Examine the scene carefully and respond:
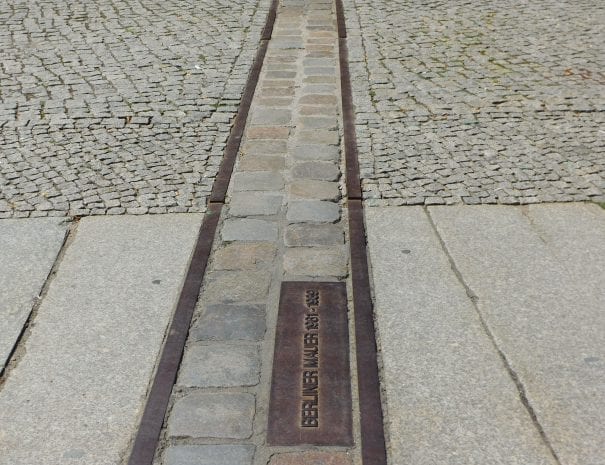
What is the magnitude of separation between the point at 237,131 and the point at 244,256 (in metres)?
1.91

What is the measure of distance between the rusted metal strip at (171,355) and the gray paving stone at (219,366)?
6 cm

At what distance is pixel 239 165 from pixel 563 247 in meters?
2.32

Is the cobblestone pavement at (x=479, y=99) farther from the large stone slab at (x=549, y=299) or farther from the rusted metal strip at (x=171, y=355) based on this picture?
the rusted metal strip at (x=171, y=355)

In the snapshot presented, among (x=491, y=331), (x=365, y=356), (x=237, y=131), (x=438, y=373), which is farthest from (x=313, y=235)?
(x=237, y=131)

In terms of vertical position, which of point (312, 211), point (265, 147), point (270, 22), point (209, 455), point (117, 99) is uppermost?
point (209, 455)

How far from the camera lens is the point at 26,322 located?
3969mm

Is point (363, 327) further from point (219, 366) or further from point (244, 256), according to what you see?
point (244, 256)

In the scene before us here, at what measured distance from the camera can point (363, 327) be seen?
390cm

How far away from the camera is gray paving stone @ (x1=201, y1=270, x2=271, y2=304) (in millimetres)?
4180

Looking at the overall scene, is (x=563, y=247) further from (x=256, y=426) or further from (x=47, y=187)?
(x=47, y=187)

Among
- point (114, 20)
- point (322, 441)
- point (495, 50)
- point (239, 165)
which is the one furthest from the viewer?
point (114, 20)

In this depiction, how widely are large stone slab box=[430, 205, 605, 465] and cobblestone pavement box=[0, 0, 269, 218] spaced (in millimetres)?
1802

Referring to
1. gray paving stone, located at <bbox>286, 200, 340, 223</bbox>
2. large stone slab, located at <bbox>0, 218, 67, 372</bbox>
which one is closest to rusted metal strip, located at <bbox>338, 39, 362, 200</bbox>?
gray paving stone, located at <bbox>286, 200, 340, 223</bbox>

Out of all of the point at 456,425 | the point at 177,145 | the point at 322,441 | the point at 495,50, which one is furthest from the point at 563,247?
the point at 495,50
